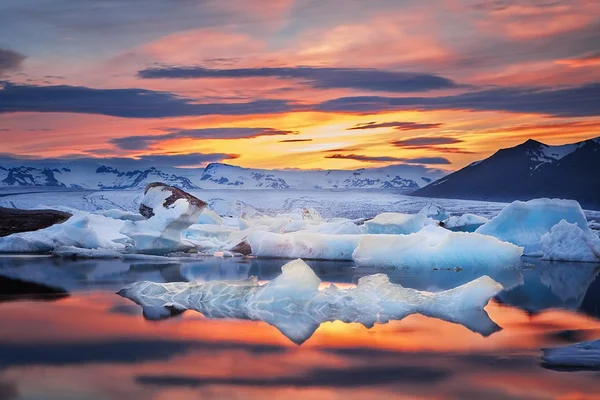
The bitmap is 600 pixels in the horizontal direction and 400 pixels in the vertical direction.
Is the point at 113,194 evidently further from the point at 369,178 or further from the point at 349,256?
the point at 369,178

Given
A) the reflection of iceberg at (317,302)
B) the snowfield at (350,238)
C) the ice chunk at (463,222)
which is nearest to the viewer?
the reflection of iceberg at (317,302)

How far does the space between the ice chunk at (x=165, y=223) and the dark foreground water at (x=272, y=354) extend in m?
5.65

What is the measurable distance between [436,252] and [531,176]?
69788 millimetres

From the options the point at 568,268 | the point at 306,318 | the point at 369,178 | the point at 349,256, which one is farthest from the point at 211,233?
the point at 369,178

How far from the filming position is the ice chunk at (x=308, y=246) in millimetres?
15656

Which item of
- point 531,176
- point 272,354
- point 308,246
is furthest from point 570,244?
point 531,176

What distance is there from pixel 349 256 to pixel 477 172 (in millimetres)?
74949

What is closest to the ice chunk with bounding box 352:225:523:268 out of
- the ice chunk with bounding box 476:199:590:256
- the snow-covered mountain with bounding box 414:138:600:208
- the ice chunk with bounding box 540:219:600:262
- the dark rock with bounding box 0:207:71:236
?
the ice chunk with bounding box 540:219:600:262

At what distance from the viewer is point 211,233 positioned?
21062 millimetres

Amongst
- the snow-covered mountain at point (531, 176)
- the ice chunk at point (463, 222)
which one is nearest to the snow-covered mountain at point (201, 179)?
the snow-covered mountain at point (531, 176)

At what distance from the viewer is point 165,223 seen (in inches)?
633

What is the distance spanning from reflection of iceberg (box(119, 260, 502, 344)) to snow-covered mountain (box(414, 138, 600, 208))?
6093 cm

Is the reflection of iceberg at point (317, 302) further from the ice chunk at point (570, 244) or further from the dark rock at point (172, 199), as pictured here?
the dark rock at point (172, 199)

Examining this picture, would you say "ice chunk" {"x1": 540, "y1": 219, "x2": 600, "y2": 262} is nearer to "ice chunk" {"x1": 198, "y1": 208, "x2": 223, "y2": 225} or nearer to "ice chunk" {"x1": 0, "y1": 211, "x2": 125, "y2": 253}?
"ice chunk" {"x1": 0, "y1": 211, "x2": 125, "y2": 253}
